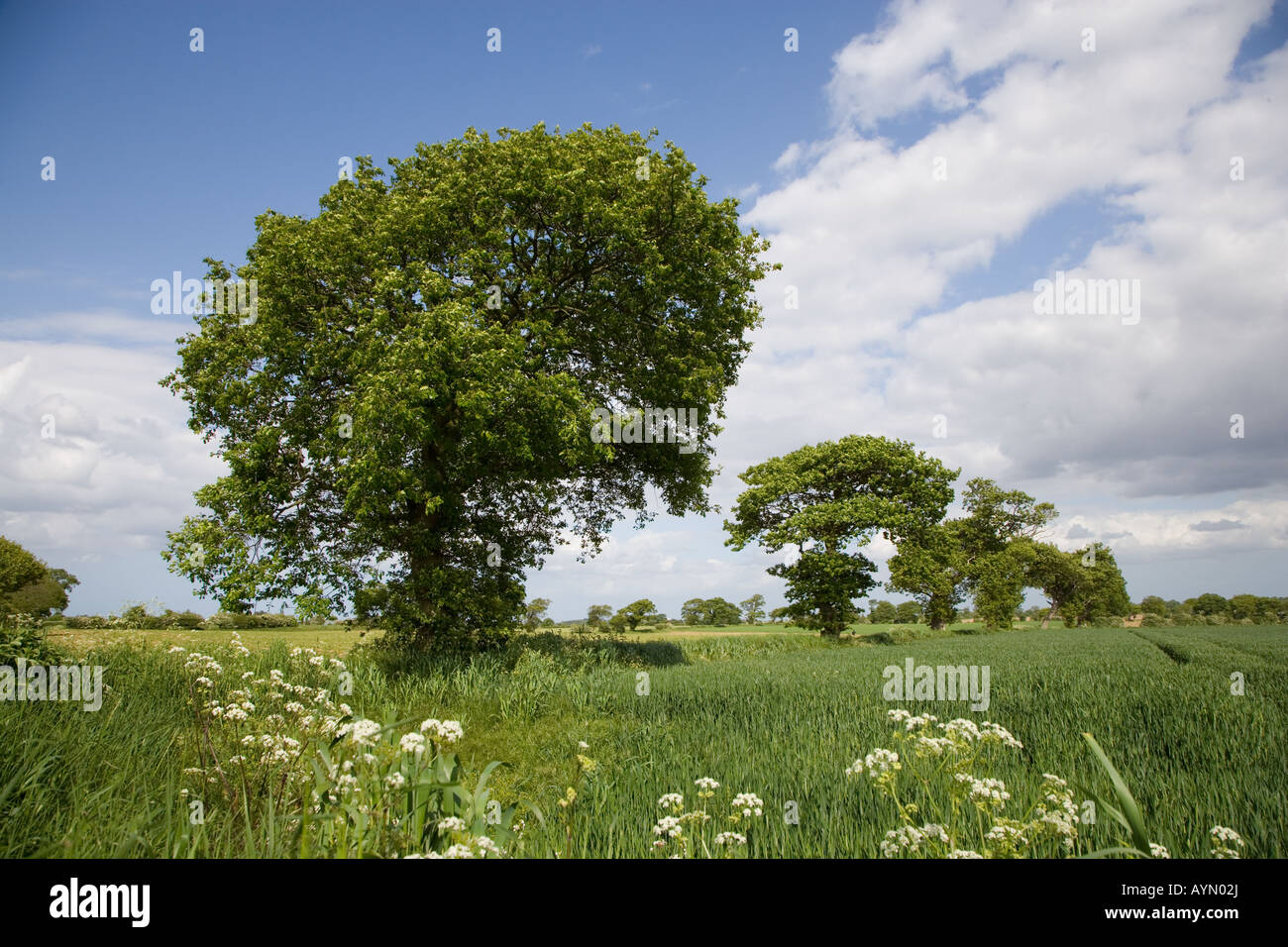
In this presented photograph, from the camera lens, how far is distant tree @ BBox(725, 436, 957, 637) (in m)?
34.7

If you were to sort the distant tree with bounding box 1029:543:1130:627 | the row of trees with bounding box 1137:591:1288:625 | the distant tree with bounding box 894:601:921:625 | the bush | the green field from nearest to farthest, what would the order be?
the green field, the bush, the distant tree with bounding box 1029:543:1130:627, the row of trees with bounding box 1137:591:1288:625, the distant tree with bounding box 894:601:921:625

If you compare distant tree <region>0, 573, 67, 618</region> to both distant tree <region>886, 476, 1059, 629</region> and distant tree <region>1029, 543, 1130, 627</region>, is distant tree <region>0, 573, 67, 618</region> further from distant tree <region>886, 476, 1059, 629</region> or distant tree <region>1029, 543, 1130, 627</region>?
distant tree <region>1029, 543, 1130, 627</region>

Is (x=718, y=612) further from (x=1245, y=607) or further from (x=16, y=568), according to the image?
(x=1245, y=607)

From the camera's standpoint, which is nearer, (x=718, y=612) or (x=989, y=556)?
(x=989, y=556)

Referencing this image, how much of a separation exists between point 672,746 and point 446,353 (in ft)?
30.3

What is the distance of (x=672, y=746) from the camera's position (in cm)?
765

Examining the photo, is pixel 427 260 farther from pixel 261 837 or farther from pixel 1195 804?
pixel 1195 804

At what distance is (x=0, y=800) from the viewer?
399 cm

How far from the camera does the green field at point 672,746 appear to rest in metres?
4.45

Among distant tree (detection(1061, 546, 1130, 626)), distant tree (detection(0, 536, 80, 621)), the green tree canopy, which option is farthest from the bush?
distant tree (detection(1061, 546, 1130, 626))

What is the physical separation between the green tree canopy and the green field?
10.5 ft

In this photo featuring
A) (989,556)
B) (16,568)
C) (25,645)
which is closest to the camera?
(25,645)

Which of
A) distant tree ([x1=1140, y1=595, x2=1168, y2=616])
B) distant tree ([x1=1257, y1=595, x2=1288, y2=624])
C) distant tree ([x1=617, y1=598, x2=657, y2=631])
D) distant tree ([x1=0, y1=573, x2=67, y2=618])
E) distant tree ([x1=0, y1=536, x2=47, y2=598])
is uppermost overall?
distant tree ([x1=0, y1=536, x2=47, y2=598])

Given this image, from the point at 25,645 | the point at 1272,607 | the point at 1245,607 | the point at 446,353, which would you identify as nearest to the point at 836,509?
the point at 446,353
